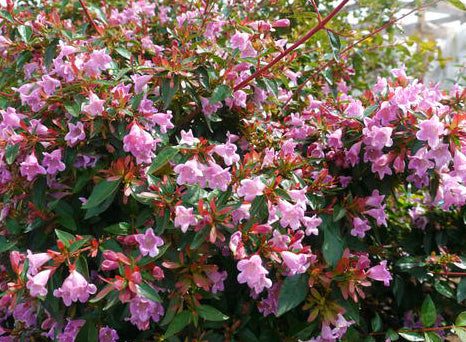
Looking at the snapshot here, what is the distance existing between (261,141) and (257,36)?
42 cm

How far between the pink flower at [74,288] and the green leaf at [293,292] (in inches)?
22.3

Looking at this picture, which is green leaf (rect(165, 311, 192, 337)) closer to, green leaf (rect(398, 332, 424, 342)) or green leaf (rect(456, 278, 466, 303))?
green leaf (rect(398, 332, 424, 342))

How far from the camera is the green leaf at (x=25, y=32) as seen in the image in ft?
5.79

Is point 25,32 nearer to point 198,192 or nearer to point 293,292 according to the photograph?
point 198,192

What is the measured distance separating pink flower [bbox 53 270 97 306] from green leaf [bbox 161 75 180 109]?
60cm

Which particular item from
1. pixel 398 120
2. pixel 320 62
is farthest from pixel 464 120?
pixel 320 62

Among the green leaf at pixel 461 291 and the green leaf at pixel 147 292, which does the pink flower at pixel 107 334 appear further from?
the green leaf at pixel 461 291

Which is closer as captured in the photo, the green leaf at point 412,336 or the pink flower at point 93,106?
the pink flower at point 93,106

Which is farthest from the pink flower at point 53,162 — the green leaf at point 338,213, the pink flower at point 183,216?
the green leaf at point 338,213

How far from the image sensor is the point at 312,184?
1541mm

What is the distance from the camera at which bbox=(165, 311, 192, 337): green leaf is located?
4.05 ft

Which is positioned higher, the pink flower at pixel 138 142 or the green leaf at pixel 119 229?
the pink flower at pixel 138 142

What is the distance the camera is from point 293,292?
136cm

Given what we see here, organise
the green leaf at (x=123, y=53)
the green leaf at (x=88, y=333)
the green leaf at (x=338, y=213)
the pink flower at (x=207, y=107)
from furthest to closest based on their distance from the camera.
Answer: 1. the green leaf at (x=123, y=53)
2. the pink flower at (x=207, y=107)
3. the green leaf at (x=338, y=213)
4. the green leaf at (x=88, y=333)
